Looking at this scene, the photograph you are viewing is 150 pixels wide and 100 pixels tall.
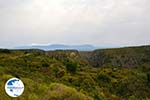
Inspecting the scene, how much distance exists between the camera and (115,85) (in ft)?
161

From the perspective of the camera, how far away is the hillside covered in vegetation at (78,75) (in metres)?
12.6

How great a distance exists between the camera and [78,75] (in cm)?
4809

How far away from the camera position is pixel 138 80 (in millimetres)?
53469

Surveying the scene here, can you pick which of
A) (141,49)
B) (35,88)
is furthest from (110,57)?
(35,88)

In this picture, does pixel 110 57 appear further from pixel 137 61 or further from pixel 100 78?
pixel 100 78

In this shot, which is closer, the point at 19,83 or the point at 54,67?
the point at 19,83

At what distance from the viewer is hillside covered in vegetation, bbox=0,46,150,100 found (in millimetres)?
12634

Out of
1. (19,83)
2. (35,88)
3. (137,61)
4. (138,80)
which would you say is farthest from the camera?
(137,61)

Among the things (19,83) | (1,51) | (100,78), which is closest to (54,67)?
(100,78)

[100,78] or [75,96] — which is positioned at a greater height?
[75,96]

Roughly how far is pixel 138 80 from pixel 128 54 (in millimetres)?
59565

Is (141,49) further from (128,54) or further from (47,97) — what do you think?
(47,97)

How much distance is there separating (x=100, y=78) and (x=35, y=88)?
1544 inches

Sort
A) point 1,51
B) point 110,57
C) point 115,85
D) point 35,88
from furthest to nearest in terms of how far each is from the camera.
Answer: point 110,57
point 1,51
point 115,85
point 35,88
